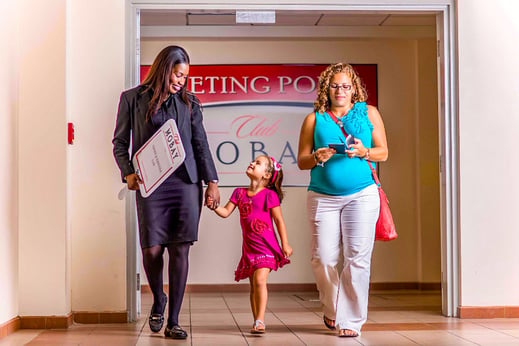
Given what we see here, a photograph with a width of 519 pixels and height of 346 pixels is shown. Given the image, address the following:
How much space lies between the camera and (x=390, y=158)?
8242 mm

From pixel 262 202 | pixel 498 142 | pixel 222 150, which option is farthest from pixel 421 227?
pixel 262 202

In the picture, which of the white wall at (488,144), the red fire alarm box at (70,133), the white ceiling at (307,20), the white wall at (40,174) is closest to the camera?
the white wall at (40,174)

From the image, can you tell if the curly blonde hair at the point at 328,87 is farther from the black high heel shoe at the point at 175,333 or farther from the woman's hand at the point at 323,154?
the black high heel shoe at the point at 175,333

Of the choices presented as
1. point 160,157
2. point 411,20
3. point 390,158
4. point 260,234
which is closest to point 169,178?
point 160,157

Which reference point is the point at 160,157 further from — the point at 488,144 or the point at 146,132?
the point at 488,144

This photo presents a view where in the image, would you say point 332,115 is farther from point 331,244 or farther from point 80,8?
point 80,8

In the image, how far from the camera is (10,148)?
482 centimetres

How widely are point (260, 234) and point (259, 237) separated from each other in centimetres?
2

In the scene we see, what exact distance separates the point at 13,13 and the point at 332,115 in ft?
6.42

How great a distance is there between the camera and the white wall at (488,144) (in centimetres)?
542

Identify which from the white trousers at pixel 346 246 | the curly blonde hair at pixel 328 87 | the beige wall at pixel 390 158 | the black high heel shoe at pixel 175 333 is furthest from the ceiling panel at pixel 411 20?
the black high heel shoe at pixel 175 333

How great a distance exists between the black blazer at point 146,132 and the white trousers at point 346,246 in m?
0.65

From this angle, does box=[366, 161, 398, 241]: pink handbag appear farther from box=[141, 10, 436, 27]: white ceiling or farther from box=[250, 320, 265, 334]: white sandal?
box=[141, 10, 436, 27]: white ceiling

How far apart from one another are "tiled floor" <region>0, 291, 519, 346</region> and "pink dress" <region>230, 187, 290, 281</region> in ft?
1.25
